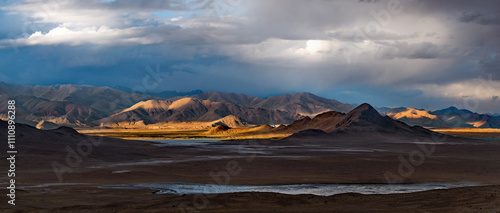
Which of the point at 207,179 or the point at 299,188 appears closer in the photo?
the point at 299,188

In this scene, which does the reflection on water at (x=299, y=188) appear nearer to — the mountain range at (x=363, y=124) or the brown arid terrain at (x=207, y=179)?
the brown arid terrain at (x=207, y=179)

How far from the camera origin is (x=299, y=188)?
104ft

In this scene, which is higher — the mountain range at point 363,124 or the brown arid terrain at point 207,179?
the mountain range at point 363,124

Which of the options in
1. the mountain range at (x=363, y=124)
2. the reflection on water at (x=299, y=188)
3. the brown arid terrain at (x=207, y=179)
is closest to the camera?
the brown arid terrain at (x=207, y=179)

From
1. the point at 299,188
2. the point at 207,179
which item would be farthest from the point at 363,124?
the point at 299,188

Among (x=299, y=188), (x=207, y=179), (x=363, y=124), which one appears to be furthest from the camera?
(x=363, y=124)

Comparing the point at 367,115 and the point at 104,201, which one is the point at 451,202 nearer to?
the point at 104,201

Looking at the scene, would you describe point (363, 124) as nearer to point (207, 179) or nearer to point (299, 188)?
point (207, 179)

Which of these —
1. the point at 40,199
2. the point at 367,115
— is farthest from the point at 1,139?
the point at 367,115

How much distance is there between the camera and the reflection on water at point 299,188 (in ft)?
98.1

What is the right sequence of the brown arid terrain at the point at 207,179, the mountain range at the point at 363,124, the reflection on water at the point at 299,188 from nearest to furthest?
the brown arid terrain at the point at 207,179, the reflection on water at the point at 299,188, the mountain range at the point at 363,124

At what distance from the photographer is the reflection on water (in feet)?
98.1

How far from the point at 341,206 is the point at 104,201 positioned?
37.4ft

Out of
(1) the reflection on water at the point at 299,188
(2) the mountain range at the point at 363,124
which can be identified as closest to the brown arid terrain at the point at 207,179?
(1) the reflection on water at the point at 299,188
